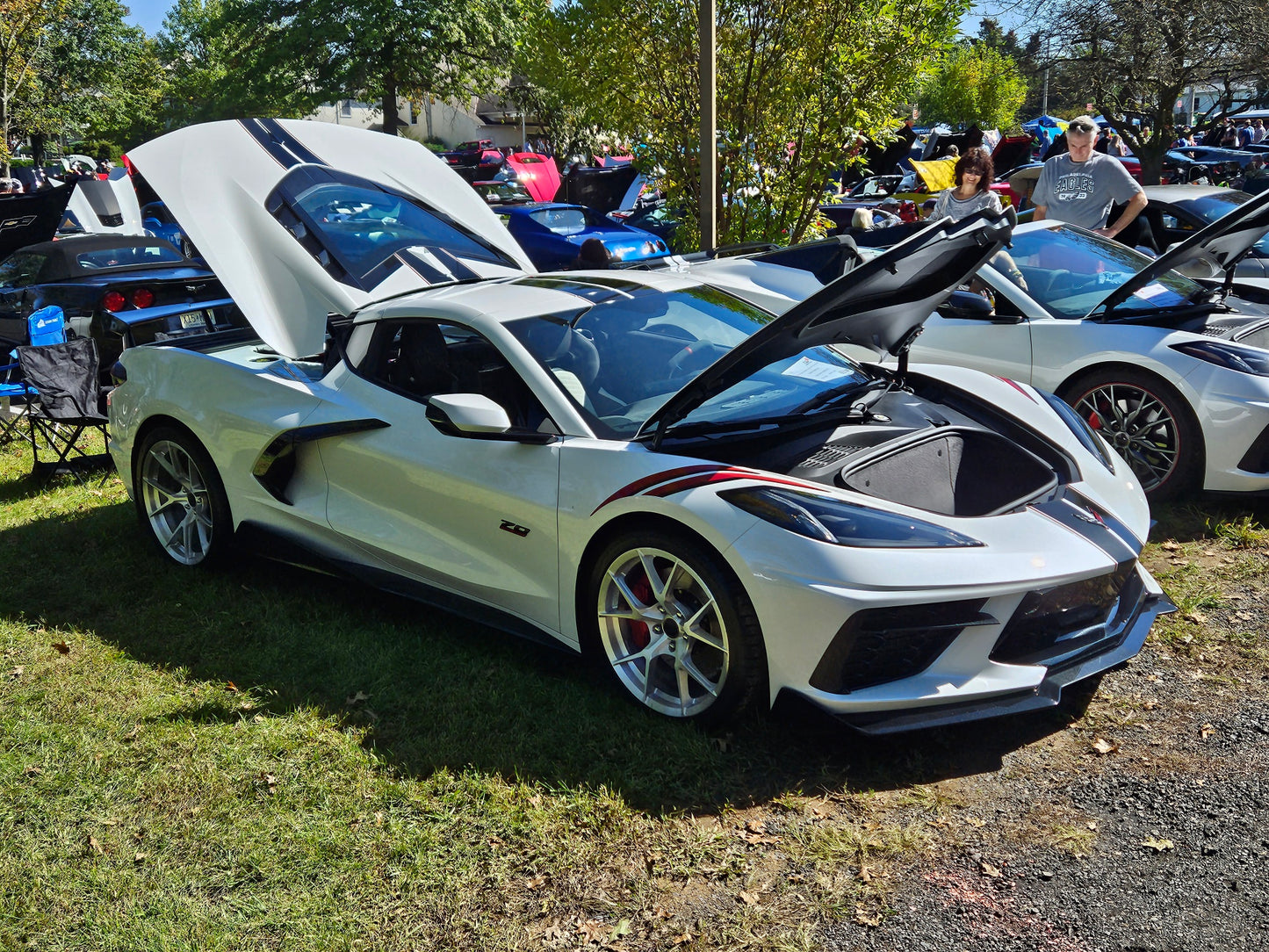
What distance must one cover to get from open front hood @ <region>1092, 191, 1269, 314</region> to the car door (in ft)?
11.7

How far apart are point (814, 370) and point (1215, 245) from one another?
2.88 meters

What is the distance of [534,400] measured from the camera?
4102 millimetres

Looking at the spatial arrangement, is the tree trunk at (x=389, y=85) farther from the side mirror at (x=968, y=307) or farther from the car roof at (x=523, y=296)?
the car roof at (x=523, y=296)

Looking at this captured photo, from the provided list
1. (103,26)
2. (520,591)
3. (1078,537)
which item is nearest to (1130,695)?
(1078,537)

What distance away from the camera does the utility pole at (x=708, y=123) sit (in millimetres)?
7317

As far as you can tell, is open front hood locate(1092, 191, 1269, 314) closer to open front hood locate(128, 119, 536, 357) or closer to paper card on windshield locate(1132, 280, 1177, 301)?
paper card on windshield locate(1132, 280, 1177, 301)

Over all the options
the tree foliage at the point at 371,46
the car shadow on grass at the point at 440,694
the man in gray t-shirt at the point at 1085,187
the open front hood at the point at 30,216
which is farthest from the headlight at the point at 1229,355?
the tree foliage at the point at 371,46

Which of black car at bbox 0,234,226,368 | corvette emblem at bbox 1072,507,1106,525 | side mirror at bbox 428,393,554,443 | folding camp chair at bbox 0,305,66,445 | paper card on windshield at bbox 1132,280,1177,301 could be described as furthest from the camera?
black car at bbox 0,234,226,368

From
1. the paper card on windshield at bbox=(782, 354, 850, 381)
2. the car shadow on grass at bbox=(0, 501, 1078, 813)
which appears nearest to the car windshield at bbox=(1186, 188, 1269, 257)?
the paper card on windshield at bbox=(782, 354, 850, 381)

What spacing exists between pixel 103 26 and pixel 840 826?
2109 inches

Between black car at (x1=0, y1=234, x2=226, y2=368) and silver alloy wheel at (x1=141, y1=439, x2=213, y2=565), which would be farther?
black car at (x1=0, y1=234, x2=226, y2=368)

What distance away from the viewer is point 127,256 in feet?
32.1

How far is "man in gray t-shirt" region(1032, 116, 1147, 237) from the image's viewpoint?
775 cm

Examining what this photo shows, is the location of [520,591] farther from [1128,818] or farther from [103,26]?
[103,26]
